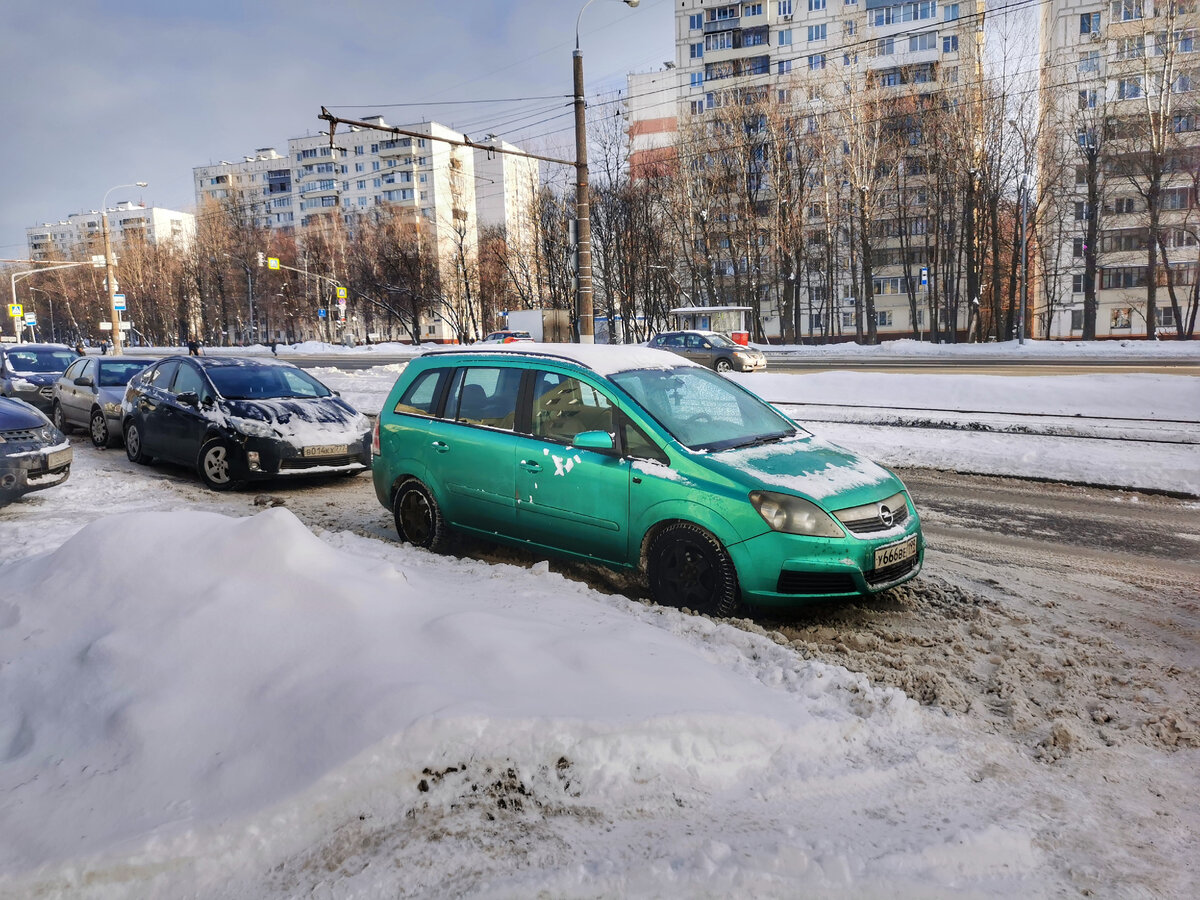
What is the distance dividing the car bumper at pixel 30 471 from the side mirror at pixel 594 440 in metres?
6.08

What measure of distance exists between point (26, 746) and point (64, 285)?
113 metres

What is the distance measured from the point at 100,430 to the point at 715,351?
20.7 metres

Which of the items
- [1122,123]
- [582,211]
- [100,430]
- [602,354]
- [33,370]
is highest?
[1122,123]

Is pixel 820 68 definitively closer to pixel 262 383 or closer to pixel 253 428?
pixel 262 383

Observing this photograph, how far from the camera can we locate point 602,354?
5934 mm

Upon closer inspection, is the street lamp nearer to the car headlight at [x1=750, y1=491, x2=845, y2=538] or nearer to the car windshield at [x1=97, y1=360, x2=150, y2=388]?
the car windshield at [x1=97, y1=360, x2=150, y2=388]

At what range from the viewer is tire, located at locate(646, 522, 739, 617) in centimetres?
475

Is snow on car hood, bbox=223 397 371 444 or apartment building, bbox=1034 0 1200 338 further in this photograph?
apartment building, bbox=1034 0 1200 338

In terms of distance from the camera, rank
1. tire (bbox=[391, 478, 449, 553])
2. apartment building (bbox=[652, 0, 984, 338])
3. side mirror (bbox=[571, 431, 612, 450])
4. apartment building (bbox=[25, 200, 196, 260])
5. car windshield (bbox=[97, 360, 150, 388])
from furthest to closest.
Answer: apartment building (bbox=[25, 200, 196, 260]) → apartment building (bbox=[652, 0, 984, 338]) → car windshield (bbox=[97, 360, 150, 388]) → tire (bbox=[391, 478, 449, 553]) → side mirror (bbox=[571, 431, 612, 450])

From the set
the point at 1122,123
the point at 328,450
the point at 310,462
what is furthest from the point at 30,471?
the point at 1122,123

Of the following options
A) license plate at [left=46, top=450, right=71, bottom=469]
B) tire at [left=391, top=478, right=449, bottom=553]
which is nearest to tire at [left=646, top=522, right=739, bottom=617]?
tire at [left=391, top=478, right=449, bottom=553]

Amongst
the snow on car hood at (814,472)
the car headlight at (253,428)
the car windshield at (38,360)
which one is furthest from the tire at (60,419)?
the snow on car hood at (814,472)

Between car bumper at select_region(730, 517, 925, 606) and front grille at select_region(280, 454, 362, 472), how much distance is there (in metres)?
5.97

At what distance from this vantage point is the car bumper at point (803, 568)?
15.0 feet
